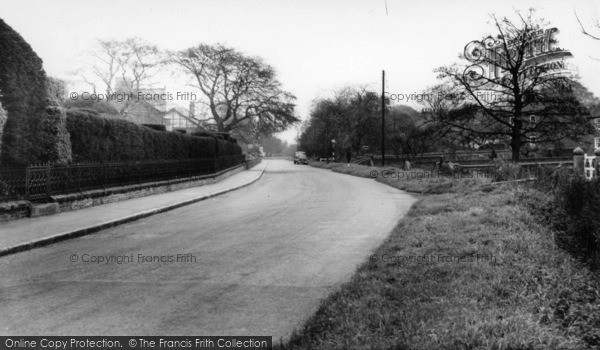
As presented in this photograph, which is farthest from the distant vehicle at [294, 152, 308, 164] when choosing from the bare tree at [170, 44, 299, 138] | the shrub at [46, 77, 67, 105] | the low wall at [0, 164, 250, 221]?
the shrub at [46, 77, 67, 105]

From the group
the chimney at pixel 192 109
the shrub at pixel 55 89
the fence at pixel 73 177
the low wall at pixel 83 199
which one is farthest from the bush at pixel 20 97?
the chimney at pixel 192 109

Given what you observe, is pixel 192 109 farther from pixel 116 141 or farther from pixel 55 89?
pixel 55 89

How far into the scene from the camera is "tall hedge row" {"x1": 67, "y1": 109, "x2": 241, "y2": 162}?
12.8 m

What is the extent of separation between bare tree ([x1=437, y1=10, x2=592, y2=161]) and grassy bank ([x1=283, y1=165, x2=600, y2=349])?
22.8 m

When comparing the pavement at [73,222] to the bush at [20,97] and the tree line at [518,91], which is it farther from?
the tree line at [518,91]

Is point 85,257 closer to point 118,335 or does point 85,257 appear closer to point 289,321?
point 118,335

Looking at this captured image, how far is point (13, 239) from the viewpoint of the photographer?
7406 mm

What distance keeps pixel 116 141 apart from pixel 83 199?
3.66m

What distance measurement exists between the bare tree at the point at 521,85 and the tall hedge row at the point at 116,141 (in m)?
18.9

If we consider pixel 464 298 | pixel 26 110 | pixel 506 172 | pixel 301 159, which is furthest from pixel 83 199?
pixel 301 159

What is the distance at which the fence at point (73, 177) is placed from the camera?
9.78m

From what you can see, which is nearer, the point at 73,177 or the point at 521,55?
the point at 73,177

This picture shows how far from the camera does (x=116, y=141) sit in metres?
14.7

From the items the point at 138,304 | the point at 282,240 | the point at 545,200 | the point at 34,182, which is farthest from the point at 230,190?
the point at 138,304
